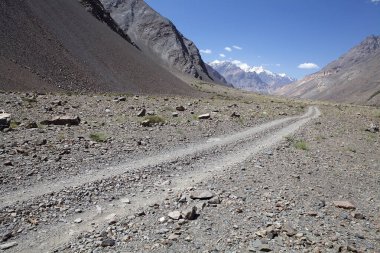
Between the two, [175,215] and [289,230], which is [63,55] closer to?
[175,215]

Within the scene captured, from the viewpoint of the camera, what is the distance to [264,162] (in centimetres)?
1585

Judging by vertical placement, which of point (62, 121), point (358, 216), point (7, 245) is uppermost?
point (358, 216)

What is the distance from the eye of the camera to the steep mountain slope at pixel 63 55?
44875mm

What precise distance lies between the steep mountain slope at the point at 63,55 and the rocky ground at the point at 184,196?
27692mm

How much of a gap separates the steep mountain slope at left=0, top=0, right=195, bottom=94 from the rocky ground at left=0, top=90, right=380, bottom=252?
27.7m

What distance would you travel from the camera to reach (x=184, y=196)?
34.8 feet

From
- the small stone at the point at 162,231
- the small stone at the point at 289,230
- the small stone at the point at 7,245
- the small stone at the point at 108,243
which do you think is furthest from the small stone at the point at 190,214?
the small stone at the point at 7,245

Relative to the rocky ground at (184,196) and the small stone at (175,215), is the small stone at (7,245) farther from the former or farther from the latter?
the small stone at (175,215)

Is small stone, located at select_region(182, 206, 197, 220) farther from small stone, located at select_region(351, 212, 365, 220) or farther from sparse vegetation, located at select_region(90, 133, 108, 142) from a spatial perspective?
sparse vegetation, located at select_region(90, 133, 108, 142)

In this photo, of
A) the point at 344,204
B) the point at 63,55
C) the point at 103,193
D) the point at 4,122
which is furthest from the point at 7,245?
the point at 63,55

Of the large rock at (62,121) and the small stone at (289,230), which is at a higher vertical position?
the small stone at (289,230)

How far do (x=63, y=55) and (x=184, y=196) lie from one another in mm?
51646

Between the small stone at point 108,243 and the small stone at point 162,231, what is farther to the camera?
the small stone at point 162,231

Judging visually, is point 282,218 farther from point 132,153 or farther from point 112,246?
point 132,153
